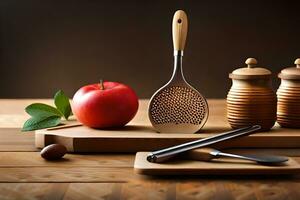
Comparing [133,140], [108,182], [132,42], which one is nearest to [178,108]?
[133,140]

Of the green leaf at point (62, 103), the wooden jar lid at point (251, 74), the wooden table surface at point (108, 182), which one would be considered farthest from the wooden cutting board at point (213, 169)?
the green leaf at point (62, 103)

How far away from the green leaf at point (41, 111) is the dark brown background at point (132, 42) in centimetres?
123

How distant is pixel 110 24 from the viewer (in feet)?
8.04

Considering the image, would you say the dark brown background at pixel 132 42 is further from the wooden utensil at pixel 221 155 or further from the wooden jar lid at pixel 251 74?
the wooden utensil at pixel 221 155

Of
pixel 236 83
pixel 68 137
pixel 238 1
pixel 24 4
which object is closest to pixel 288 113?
pixel 236 83

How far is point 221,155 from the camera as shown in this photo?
3.14 ft

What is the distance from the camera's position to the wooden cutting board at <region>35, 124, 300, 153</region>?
3.56 ft

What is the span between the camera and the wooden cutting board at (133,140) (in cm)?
108

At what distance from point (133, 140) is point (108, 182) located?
25 centimetres

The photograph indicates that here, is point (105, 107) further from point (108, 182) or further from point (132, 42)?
point (132, 42)

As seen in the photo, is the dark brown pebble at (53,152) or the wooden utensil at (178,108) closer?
the dark brown pebble at (53,152)

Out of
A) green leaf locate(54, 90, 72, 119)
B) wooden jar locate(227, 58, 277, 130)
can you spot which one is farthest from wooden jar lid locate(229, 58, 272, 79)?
green leaf locate(54, 90, 72, 119)

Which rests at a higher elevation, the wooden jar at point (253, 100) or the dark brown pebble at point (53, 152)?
the wooden jar at point (253, 100)

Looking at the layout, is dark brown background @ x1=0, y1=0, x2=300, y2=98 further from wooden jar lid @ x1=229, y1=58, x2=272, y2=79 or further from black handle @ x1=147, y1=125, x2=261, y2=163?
black handle @ x1=147, y1=125, x2=261, y2=163
